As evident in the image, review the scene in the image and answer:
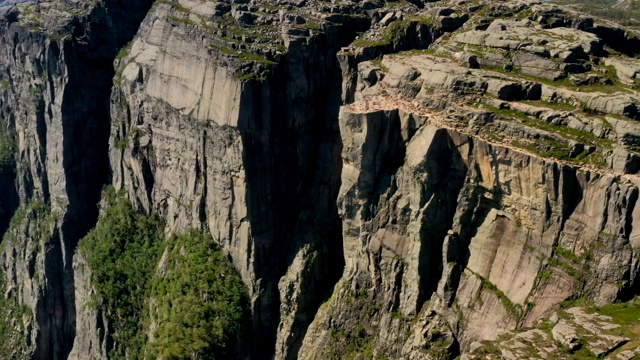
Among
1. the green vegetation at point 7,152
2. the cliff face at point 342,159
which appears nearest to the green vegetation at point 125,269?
the cliff face at point 342,159

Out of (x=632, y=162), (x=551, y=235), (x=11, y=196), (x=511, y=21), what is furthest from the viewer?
(x=11, y=196)

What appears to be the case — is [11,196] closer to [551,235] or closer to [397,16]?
[397,16]

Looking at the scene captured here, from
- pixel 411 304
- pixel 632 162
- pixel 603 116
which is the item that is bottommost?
pixel 411 304

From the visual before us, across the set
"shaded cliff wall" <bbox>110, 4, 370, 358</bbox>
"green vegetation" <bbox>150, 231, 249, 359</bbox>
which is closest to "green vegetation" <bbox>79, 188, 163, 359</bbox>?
"green vegetation" <bbox>150, 231, 249, 359</bbox>

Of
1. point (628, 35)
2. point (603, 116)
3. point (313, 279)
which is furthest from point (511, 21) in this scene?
point (313, 279)

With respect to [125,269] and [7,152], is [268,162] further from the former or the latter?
[7,152]

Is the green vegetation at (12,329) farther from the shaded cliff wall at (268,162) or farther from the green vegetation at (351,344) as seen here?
the green vegetation at (351,344)

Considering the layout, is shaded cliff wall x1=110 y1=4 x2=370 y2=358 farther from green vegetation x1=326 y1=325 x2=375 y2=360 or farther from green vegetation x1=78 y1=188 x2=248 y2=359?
green vegetation x1=326 y1=325 x2=375 y2=360
